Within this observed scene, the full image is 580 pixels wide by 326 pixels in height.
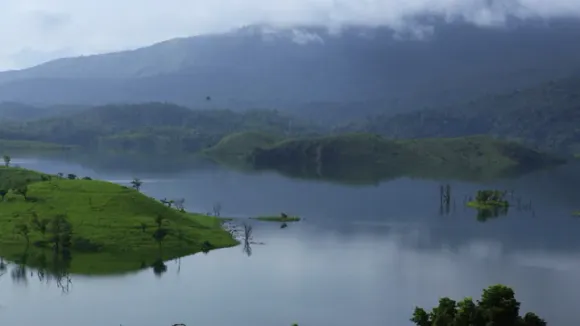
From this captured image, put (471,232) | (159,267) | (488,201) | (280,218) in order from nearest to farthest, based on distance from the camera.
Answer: (159,267), (471,232), (280,218), (488,201)

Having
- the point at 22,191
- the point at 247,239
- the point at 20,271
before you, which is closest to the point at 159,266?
the point at 20,271

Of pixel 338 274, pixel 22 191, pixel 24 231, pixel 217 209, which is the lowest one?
pixel 338 274

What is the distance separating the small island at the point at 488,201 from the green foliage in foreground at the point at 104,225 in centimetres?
4930

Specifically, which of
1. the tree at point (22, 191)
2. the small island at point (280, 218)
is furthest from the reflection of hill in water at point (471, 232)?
the tree at point (22, 191)

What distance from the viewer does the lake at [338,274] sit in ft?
198

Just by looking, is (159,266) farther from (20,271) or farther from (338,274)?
(338,274)

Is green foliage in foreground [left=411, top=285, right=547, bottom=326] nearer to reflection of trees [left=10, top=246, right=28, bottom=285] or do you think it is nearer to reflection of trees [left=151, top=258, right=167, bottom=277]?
reflection of trees [left=151, top=258, right=167, bottom=277]

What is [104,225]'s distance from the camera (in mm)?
85000

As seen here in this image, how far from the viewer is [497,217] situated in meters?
119

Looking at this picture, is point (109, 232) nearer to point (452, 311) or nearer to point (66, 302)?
point (66, 302)

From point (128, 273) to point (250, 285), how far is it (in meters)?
11.8

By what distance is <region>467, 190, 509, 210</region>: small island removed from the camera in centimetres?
13050

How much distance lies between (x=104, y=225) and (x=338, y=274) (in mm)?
26652

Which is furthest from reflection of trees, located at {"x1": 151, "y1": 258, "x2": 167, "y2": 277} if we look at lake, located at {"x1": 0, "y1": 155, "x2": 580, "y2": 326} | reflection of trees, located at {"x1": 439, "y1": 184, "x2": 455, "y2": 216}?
reflection of trees, located at {"x1": 439, "y1": 184, "x2": 455, "y2": 216}
